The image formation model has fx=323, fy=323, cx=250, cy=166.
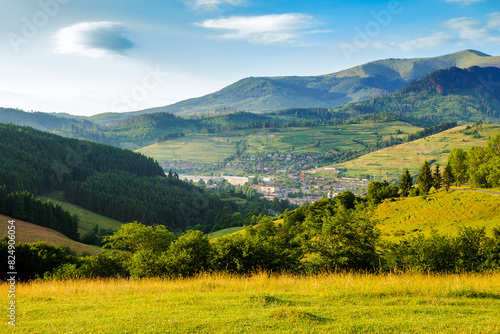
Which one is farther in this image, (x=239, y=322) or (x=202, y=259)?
(x=202, y=259)

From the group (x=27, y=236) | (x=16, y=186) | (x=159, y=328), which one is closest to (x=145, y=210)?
(x=16, y=186)

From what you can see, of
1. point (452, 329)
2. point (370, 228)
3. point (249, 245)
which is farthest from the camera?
point (370, 228)

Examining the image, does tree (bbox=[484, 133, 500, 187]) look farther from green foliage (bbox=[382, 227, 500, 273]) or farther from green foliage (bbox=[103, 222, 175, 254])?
green foliage (bbox=[103, 222, 175, 254])

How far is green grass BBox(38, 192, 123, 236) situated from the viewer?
100 m

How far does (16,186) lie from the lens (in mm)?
104188

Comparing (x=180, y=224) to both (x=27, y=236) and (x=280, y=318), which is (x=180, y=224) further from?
(x=280, y=318)

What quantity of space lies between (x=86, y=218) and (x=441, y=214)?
336 feet

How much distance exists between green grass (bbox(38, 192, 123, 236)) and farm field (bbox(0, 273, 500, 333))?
92.4 meters

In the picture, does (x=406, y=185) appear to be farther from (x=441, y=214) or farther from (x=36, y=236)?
(x=36, y=236)

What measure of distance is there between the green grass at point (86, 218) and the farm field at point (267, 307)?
3637 inches

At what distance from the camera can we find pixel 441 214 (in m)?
42.2

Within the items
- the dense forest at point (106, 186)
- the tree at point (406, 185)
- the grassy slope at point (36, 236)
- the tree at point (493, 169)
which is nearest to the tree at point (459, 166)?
the tree at point (493, 169)

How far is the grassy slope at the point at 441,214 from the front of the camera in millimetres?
37031

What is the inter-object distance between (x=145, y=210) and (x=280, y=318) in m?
115
